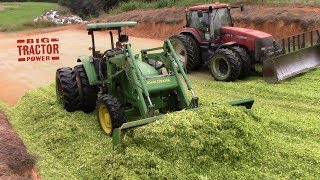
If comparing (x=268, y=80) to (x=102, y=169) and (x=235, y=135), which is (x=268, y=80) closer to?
(x=235, y=135)

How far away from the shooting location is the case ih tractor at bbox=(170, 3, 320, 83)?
10.9 meters

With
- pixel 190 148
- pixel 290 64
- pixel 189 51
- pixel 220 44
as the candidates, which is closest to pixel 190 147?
pixel 190 148

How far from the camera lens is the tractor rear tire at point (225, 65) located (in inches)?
429

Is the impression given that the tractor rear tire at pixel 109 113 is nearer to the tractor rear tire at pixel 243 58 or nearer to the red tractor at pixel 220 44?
the red tractor at pixel 220 44

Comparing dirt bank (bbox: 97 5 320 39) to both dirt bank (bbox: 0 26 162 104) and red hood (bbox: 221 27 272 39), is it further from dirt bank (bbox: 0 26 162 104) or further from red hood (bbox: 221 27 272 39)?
red hood (bbox: 221 27 272 39)

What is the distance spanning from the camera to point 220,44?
466 inches

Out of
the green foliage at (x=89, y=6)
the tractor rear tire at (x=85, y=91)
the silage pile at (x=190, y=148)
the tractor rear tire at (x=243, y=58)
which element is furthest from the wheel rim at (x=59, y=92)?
the green foliage at (x=89, y=6)

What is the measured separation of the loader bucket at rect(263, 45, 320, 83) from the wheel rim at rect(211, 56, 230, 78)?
1184 millimetres

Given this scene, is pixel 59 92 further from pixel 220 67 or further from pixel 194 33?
pixel 194 33

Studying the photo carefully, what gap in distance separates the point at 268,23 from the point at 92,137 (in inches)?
478

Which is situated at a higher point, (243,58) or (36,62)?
(243,58)

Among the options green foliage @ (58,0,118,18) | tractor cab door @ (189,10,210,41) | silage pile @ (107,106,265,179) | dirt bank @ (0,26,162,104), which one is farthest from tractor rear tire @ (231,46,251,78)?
green foliage @ (58,0,118,18)

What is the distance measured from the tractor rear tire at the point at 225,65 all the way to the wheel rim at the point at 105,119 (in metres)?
4.42

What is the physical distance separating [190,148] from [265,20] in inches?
520
